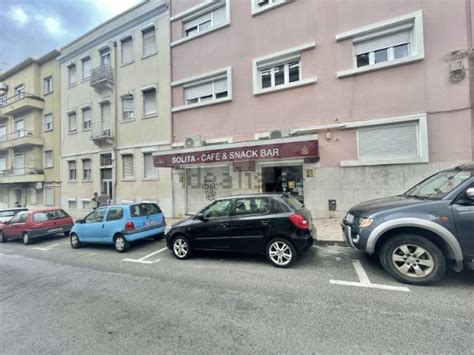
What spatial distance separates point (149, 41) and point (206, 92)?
5.26m

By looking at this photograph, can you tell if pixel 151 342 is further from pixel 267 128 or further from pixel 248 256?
pixel 267 128

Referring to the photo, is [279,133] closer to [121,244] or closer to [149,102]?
[121,244]

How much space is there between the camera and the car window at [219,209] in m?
5.73

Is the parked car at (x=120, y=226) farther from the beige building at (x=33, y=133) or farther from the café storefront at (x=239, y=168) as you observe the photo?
the beige building at (x=33, y=133)

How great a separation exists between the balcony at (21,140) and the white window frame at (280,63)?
18.8 metres

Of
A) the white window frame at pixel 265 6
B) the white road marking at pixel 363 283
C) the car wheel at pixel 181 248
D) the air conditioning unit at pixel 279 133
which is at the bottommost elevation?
the white road marking at pixel 363 283

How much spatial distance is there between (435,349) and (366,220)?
2.15 m

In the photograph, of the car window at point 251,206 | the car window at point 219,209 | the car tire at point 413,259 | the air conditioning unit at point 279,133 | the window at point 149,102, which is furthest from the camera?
the window at point 149,102

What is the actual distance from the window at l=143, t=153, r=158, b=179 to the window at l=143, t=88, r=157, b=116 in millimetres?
2390

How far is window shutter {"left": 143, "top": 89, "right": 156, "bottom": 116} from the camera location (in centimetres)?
1344

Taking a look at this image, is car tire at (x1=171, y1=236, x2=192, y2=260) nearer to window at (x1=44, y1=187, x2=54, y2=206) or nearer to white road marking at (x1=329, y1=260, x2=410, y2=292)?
white road marking at (x1=329, y1=260, x2=410, y2=292)

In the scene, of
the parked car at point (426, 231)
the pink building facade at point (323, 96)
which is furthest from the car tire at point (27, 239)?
the parked car at point (426, 231)

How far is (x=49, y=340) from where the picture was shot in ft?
9.64

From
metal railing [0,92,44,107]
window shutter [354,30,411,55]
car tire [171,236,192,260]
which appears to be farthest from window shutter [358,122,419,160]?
metal railing [0,92,44,107]
